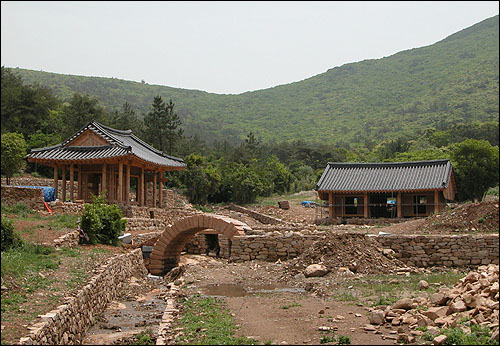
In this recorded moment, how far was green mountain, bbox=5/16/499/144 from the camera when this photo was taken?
253 feet

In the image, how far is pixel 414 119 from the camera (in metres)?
77.2

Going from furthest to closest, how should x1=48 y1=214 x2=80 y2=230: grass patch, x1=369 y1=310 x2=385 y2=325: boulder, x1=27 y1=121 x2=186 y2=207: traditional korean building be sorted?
x1=27 y1=121 x2=186 y2=207: traditional korean building
x1=48 y1=214 x2=80 y2=230: grass patch
x1=369 y1=310 x2=385 y2=325: boulder

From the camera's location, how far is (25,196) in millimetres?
21797

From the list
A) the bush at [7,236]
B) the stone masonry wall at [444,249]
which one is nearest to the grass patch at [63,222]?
the bush at [7,236]

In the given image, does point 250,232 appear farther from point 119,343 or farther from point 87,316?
point 119,343

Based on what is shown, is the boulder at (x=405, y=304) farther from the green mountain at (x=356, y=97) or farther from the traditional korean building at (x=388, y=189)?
the green mountain at (x=356, y=97)

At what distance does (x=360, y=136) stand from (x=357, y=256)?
217ft

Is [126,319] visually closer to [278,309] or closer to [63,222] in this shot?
[278,309]

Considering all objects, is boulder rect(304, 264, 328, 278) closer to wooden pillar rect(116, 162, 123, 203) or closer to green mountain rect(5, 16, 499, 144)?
wooden pillar rect(116, 162, 123, 203)

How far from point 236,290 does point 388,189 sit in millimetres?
19590

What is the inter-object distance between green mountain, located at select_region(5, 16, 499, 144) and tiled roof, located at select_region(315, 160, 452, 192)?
37.4 m

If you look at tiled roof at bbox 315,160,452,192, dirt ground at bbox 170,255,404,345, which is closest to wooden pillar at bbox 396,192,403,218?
tiled roof at bbox 315,160,452,192

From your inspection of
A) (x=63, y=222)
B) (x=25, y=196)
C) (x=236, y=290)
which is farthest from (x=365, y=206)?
(x=236, y=290)

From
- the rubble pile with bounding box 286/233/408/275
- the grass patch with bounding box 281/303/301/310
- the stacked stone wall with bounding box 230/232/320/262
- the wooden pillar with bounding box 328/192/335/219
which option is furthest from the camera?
the wooden pillar with bounding box 328/192/335/219
